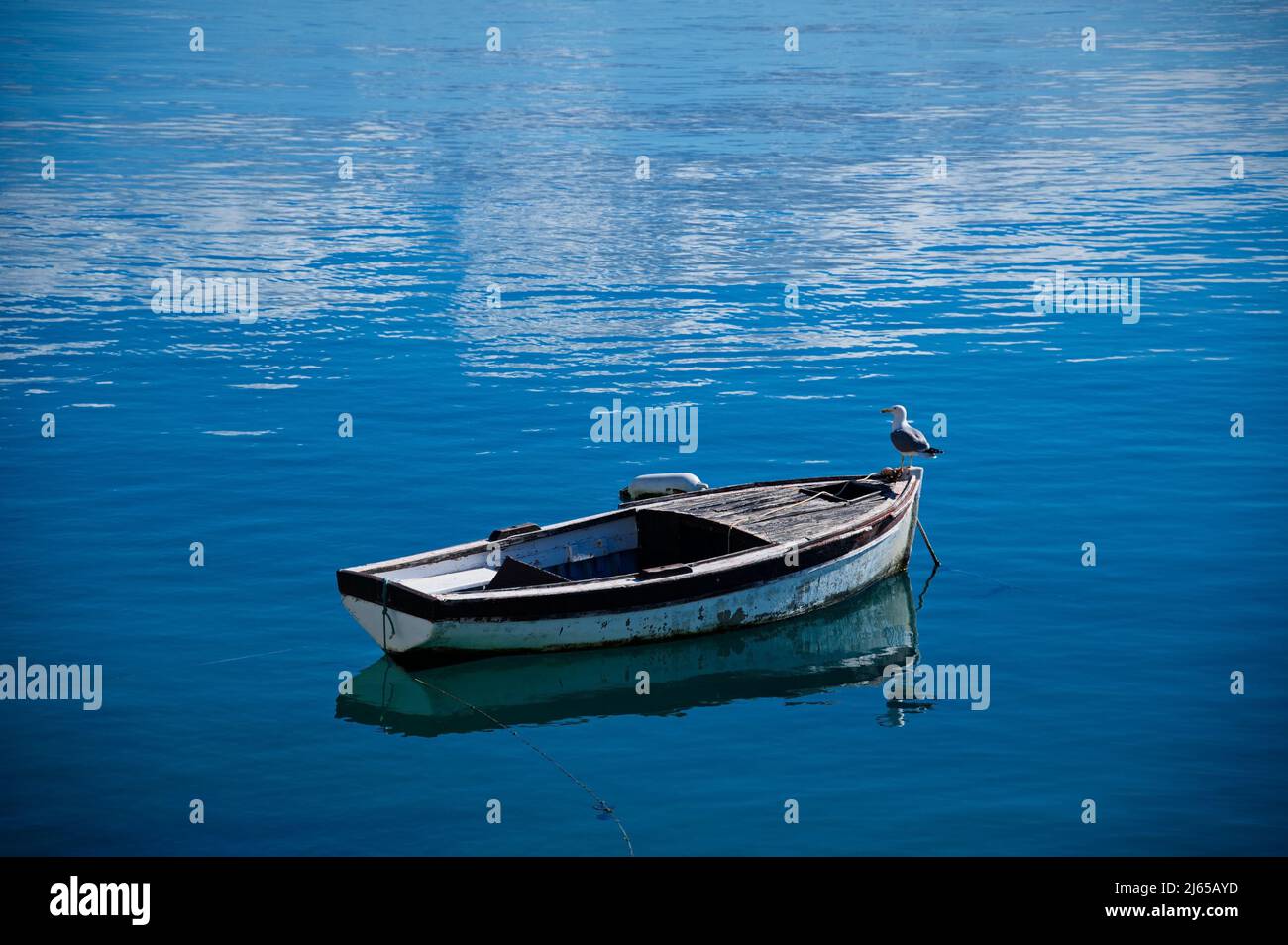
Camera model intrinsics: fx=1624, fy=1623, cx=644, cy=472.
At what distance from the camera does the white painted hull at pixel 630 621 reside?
1980 cm

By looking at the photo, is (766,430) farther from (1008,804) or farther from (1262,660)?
(1008,804)

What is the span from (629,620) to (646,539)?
241 centimetres

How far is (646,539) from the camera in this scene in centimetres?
2250

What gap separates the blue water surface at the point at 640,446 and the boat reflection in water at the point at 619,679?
2.7 inches

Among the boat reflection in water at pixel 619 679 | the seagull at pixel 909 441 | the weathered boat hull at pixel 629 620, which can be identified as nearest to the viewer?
the boat reflection in water at pixel 619 679

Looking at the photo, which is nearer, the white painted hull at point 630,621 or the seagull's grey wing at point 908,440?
the white painted hull at point 630,621

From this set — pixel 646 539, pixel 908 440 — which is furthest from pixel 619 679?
pixel 908 440

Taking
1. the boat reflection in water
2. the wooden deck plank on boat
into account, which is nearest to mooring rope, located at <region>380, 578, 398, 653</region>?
the boat reflection in water

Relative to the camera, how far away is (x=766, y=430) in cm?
2997

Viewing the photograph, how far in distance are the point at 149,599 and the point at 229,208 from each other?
2947cm

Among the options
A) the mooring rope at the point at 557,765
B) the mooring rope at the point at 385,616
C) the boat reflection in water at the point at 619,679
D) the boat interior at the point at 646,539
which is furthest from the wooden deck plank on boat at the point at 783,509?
the mooring rope at the point at 385,616

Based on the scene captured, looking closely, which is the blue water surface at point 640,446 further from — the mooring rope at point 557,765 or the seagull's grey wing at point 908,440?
the seagull's grey wing at point 908,440
